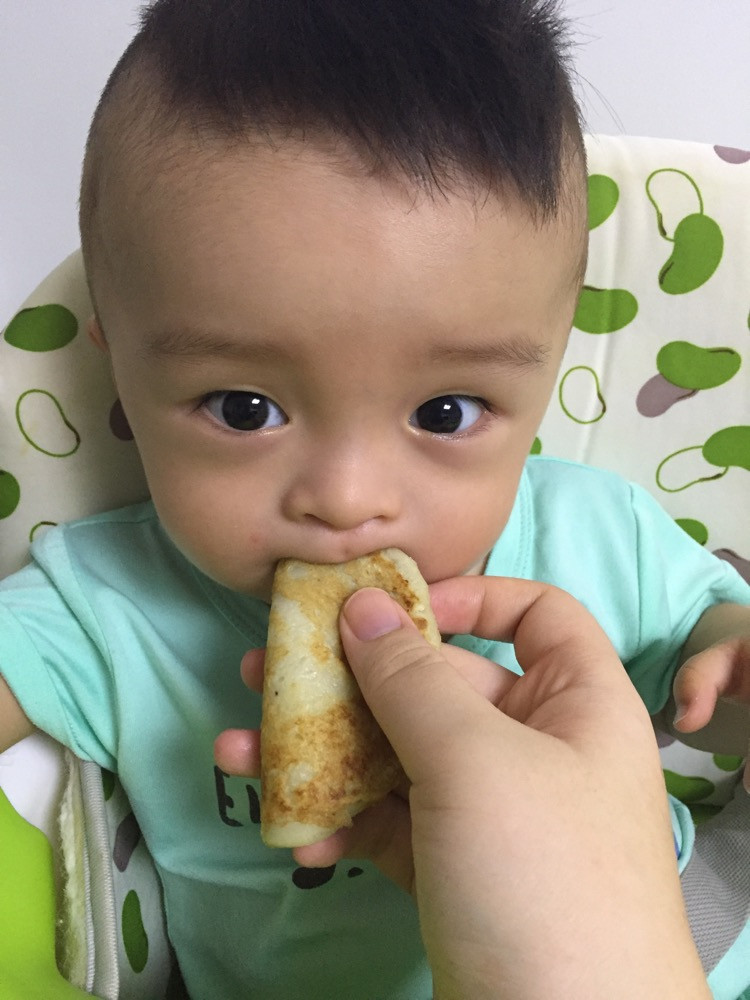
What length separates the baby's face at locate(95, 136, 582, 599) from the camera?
0.50 m

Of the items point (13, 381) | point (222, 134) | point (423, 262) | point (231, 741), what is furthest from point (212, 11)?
point (231, 741)

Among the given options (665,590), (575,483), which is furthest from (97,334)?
(665,590)

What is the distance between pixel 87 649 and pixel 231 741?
0.26 meters

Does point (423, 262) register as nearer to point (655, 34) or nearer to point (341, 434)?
point (341, 434)

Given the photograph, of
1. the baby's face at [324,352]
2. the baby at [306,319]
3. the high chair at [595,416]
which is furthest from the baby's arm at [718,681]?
the baby's face at [324,352]

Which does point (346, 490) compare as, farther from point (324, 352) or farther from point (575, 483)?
point (575, 483)

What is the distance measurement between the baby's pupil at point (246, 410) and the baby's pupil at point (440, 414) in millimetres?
104

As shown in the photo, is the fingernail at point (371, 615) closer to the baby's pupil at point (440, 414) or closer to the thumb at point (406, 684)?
the thumb at point (406, 684)

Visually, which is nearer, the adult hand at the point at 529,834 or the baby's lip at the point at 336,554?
the adult hand at the point at 529,834

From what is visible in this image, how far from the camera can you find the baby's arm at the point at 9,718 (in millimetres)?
709

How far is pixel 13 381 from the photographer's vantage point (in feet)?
2.57

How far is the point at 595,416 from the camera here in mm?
914

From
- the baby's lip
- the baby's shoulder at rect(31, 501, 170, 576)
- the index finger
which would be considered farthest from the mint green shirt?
the baby's lip

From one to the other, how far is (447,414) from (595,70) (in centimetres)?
65
